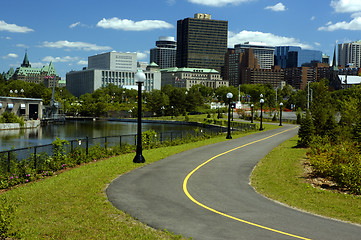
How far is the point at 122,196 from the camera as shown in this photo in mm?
14297

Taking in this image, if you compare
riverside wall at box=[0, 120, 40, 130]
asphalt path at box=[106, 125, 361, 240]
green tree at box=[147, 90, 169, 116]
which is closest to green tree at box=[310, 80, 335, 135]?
asphalt path at box=[106, 125, 361, 240]

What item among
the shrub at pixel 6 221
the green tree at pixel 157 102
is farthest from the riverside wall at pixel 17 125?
the shrub at pixel 6 221

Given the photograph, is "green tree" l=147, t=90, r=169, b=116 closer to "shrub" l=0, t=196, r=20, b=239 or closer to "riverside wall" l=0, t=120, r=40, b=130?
"riverside wall" l=0, t=120, r=40, b=130

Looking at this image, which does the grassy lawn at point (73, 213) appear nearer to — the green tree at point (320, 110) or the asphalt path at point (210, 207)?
the asphalt path at point (210, 207)

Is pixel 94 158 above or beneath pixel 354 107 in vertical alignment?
beneath

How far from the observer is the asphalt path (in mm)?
10445

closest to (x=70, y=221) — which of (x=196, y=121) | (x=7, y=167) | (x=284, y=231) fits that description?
(x=284, y=231)

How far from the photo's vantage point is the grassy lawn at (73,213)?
1002 centimetres

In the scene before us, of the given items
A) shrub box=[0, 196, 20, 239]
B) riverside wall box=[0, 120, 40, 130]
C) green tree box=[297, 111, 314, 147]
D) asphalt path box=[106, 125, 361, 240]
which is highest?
green tree box=[297, 111, 314, 147]

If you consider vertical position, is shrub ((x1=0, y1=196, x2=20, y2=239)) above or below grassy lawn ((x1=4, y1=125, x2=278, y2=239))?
above

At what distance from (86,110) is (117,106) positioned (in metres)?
12.9

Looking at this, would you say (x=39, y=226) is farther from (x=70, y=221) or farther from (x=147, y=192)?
(x=147, y=192)

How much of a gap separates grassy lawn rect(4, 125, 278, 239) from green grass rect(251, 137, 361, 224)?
5.83 m

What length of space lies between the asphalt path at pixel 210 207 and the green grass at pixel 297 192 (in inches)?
22.9
